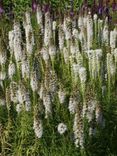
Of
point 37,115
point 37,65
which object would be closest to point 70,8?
point 37,65

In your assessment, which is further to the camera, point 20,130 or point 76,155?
point 20,130

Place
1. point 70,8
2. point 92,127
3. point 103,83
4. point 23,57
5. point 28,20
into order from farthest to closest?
point 70,8
point 28,20
point 103,83
point 23,57
point 92,127

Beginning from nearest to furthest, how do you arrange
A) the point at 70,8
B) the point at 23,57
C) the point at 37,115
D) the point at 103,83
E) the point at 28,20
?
the point at 37,115 → the point at 23,57 → the point at 103,83 → the point at 28,20 → the point at 70,8

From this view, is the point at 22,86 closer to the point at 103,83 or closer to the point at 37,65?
the point at 37,65

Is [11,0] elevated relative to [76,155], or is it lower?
elevated

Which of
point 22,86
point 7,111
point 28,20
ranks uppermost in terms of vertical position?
point 28,20

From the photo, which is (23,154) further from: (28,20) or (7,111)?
(28,20)

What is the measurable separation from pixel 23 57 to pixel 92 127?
4.15ft

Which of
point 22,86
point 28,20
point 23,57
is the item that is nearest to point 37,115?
point 22,86

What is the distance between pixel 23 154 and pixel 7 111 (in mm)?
586

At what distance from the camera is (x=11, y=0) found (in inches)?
457

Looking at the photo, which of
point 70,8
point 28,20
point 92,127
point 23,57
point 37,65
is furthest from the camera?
point 70,8

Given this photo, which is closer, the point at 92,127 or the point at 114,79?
the point at 92,127

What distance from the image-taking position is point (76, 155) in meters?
5.25
